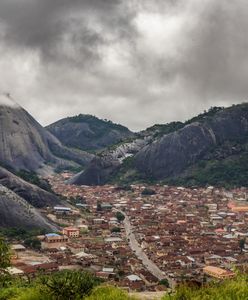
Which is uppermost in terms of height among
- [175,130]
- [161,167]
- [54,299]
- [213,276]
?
[175,130]

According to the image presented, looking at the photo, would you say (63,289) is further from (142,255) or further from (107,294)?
(142,255)

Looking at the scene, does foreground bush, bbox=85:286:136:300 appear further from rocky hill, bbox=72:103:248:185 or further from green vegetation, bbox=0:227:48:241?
rocky hill, bbox=72:103:248:185

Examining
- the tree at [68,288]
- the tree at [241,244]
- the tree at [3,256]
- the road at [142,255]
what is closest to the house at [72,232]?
the road at [142,255]

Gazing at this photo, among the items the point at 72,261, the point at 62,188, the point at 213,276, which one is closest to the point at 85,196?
the point at 62,188

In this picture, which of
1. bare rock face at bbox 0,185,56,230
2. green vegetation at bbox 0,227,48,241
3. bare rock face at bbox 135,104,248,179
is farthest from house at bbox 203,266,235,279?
bare rock face at bbox 135,104,248,179

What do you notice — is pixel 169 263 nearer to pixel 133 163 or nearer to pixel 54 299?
pixel 54 299

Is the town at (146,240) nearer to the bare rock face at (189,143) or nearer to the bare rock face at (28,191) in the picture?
the bare rock face at (28,191)
